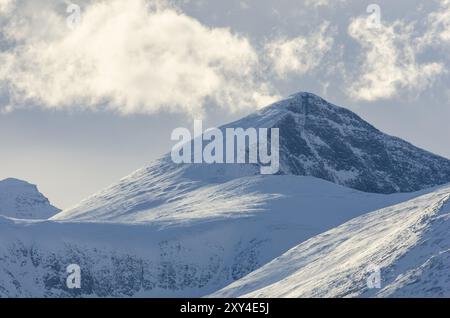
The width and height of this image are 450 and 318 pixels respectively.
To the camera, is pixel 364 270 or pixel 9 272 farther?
pixel 9 272
